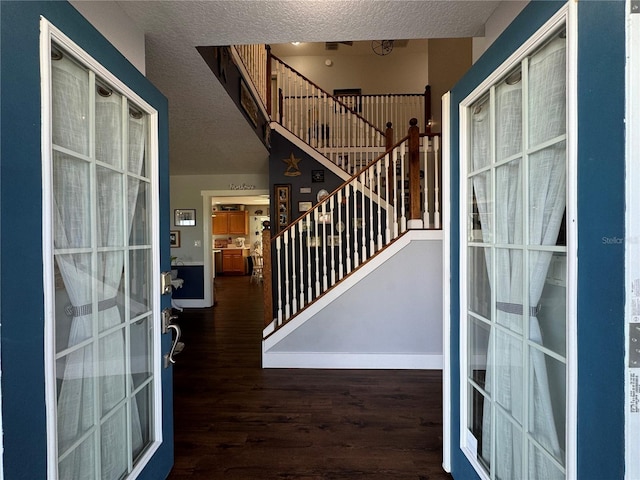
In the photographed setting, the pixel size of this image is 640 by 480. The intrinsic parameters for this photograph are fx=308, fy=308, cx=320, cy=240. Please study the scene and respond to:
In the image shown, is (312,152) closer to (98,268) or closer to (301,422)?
(301,422)

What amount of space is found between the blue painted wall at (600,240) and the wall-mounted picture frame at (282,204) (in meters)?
4.26

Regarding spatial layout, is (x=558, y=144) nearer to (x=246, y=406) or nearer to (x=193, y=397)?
(x=246, y=406)

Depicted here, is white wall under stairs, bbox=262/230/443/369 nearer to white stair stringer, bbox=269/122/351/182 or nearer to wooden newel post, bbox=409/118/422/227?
wooden newel post, bbox=409/118/422/227

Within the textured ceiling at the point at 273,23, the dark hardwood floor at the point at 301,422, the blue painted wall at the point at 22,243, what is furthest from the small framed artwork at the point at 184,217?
the blue painted wall at the point at 22,243

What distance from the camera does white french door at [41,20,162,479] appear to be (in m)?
0.97

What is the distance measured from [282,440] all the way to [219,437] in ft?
1.41

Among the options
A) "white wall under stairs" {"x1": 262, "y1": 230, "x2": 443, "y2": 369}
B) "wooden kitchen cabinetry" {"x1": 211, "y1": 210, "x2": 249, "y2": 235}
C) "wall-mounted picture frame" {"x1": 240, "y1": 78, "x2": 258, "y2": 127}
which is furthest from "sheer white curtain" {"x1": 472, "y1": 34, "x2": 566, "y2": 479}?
"wooden kitchen cabinetry" {"x1": 211, "y1": 210, "x2": 249, "y2": 235}

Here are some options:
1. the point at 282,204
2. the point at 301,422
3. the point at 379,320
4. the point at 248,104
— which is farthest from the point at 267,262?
the point at 282,204

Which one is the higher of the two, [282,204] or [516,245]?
[282,204]

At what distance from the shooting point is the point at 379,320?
10.3 ft

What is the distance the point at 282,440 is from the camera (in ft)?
6.70

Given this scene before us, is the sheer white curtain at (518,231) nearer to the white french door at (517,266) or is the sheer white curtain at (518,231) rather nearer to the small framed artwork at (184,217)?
the white french door at (517,266)

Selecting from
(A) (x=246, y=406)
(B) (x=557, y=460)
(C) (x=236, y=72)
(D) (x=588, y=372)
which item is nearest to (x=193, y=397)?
(A) (x=246, y=406)

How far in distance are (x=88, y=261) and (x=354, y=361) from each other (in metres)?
2.61
